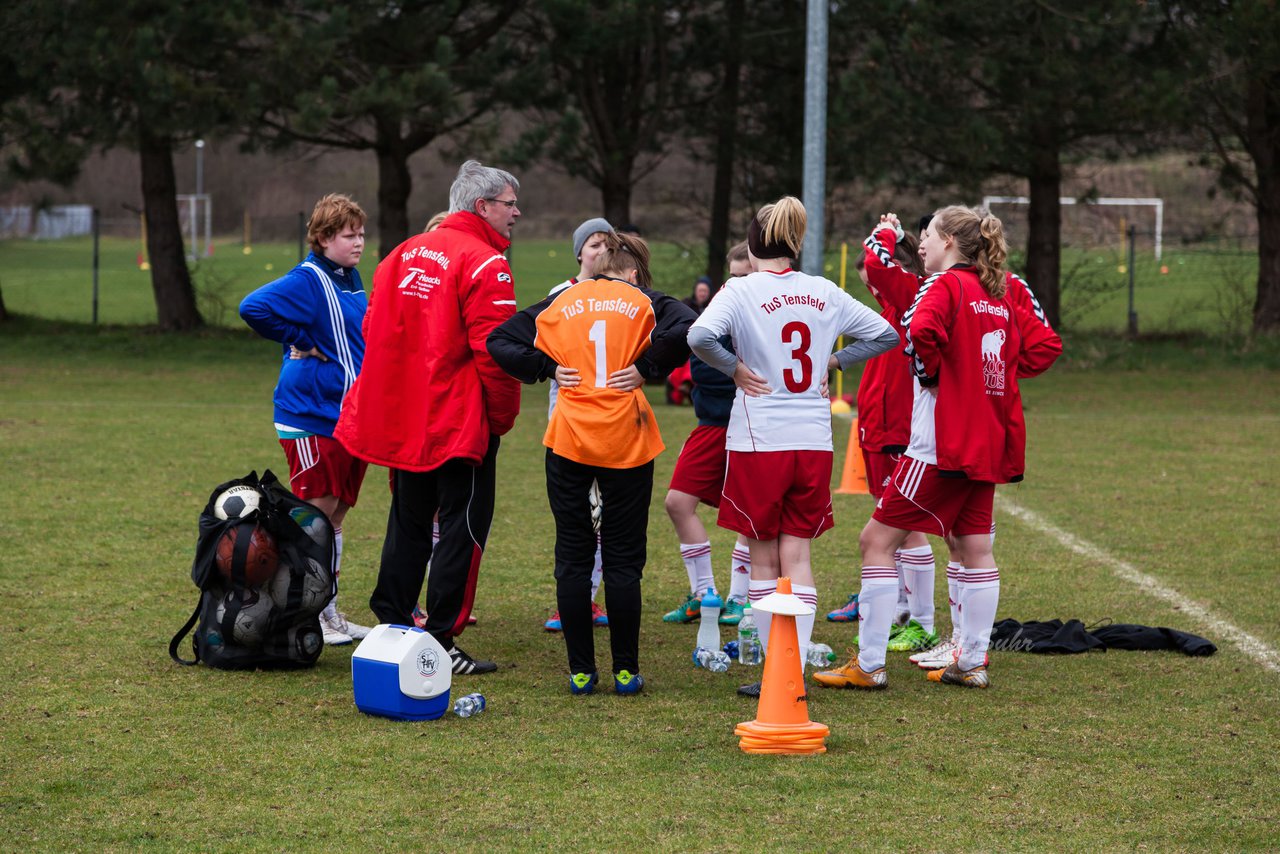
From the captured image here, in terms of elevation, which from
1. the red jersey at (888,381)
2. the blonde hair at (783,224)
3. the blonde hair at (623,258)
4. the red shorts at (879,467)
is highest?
the blonde hair at (783,224)

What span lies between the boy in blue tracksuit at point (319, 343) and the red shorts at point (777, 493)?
1717 mm

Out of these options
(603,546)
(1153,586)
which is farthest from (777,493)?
(1153,586)

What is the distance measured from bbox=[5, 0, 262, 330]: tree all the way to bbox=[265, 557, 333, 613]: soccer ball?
13.9 m

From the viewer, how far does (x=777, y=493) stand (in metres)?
5.36

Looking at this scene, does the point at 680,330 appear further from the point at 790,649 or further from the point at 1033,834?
the point at 1033,834

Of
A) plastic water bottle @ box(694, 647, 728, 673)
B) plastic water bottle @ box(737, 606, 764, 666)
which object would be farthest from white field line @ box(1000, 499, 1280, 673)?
plastic water bottle @ box(694, 647, 728, 673)

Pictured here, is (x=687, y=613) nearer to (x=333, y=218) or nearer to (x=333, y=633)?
(x=333, y=633)

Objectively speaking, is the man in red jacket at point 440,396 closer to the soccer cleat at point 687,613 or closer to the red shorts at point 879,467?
the soccer cleat at point 687,613

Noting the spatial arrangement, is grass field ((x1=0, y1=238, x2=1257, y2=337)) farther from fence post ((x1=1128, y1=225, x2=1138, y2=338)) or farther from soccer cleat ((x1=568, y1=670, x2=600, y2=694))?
soccer cleat ((x1=568, y1=670, x2=600, y2=694))

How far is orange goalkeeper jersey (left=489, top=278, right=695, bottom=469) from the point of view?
5289 millimetres

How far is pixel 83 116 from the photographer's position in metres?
19.8

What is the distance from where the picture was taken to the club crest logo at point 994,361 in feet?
18.0

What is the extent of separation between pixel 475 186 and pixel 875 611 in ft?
7.49

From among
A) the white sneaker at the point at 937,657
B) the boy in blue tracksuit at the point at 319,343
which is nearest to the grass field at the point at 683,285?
the white sneaker at the point at 937,657
